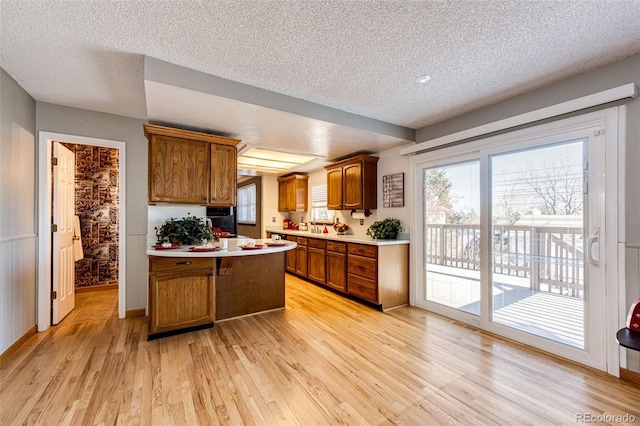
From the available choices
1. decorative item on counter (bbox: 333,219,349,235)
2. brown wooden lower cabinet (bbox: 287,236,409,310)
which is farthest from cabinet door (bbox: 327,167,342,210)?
brown wooden lower cabinet (bbox: 287,236,409,310)

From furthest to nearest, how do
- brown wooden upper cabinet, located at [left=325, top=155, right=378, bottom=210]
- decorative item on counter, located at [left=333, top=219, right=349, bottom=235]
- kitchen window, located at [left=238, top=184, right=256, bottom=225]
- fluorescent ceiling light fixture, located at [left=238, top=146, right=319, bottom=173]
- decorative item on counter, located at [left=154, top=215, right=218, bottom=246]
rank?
A: kitchen window, located at [left=238, top=184, right=256, bottom=225], decorative item on counter, located at [left=333, top=219, right=349, bottom=235], fluorescent ceiling light fixture, located at [left=238, top=146, right=319, bottom=173], brown wooden upper cabinet, located at [left=325, top=155, right=378, bottom=210], decorative item on counter, located at [left=154, top=215, right=218, bottom=246]

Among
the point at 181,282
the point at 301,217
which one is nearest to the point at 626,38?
the point at 181,282

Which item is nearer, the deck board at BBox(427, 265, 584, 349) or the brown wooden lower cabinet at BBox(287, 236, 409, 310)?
the deck board at BBox(427, 265, 584, 349)

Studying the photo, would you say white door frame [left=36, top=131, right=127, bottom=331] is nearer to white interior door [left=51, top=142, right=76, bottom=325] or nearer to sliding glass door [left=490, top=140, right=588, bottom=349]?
white interior door [left=51, top=142, right=76, bottom=325]

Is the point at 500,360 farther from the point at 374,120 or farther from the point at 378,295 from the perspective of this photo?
the point at 374,120

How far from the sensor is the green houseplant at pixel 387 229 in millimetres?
4098

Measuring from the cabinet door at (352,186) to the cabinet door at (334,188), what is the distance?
110mm

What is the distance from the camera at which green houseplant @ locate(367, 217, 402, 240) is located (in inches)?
161

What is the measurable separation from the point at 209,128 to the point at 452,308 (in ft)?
12.2

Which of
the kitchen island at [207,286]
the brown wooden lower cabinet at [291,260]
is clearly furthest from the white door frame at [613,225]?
the brown wooden lower cabinet at [291,260]

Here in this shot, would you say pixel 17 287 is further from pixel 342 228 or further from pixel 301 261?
pixel 342 228

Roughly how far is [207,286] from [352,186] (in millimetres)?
2675

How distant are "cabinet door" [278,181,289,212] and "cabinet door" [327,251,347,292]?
2.32m

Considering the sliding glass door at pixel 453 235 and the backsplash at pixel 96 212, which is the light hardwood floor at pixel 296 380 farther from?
the backsplash at pixel 96 212
